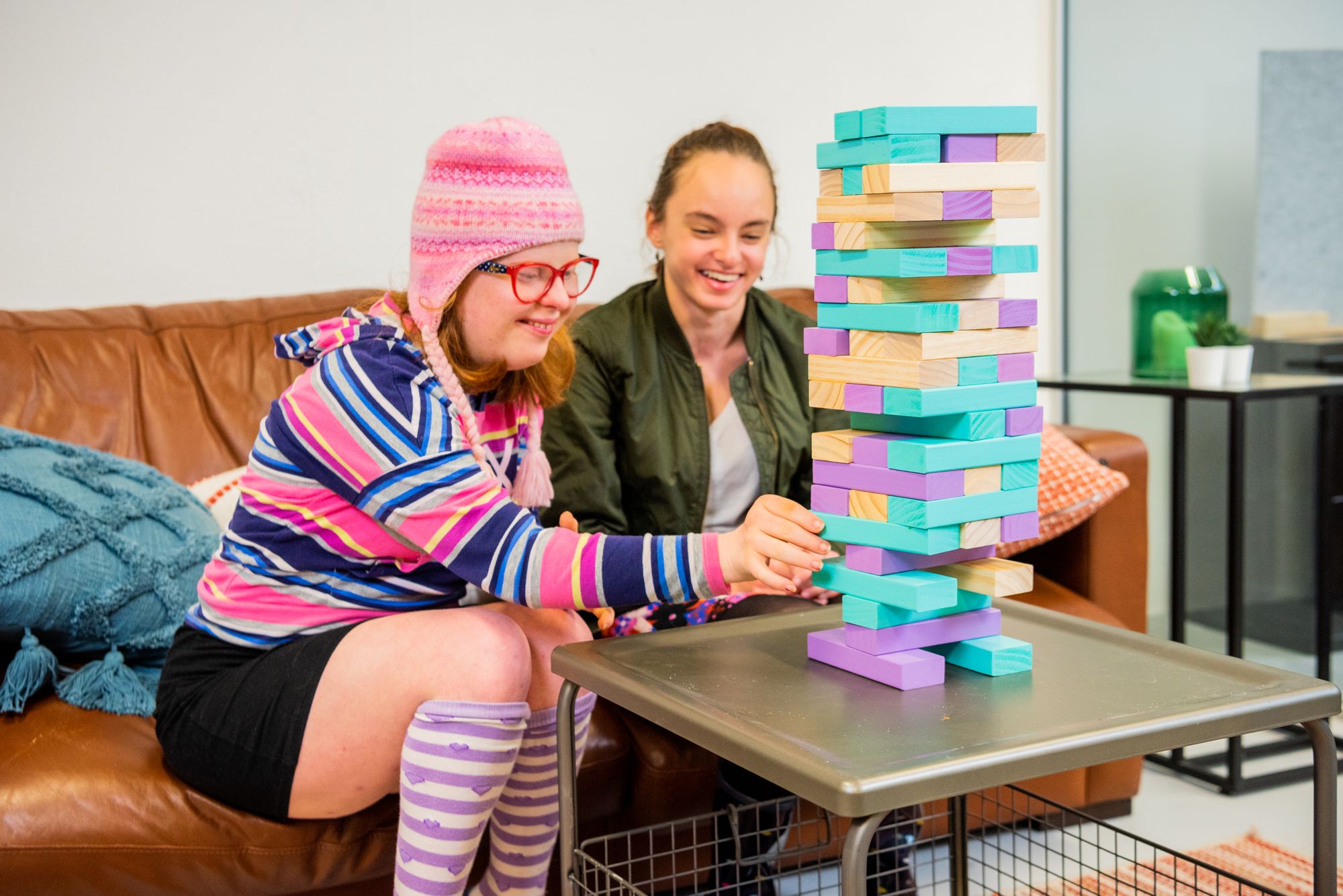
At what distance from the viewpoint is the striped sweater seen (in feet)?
4.01

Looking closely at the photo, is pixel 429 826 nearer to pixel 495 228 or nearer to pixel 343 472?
pixel 343 472

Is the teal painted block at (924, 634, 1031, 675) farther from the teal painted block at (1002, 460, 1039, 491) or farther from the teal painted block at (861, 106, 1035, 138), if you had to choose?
the teal painted block at (861, 106, 1035, 138)

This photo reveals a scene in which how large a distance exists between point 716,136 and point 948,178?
94cm

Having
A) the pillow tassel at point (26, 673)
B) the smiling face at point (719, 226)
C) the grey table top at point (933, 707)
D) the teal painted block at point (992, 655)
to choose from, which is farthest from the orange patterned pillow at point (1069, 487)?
the pillow tassel at point (26, 673)

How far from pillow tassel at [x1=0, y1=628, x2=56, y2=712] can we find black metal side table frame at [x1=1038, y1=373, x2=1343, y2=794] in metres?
1.80

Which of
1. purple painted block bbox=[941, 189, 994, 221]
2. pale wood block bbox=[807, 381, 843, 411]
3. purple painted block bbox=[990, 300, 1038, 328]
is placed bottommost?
pale wood block bbox=[807, 381, 843, 411]

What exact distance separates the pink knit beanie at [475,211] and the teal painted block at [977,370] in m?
0.49

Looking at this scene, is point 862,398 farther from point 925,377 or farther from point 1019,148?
point 1019,148

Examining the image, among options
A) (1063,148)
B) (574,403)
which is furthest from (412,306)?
(1063,148)

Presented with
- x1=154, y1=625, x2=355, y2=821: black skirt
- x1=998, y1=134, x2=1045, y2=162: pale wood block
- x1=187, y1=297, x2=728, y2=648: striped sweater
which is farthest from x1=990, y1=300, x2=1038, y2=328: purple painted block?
x1=154, y1=625, x2=355, y2=821: black skirt

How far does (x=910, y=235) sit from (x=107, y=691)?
1.13 metres

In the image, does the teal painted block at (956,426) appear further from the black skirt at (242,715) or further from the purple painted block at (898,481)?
the black skirt at (242,715)

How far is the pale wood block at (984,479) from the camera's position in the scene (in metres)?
1.07

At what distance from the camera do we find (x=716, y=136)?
1928mm
